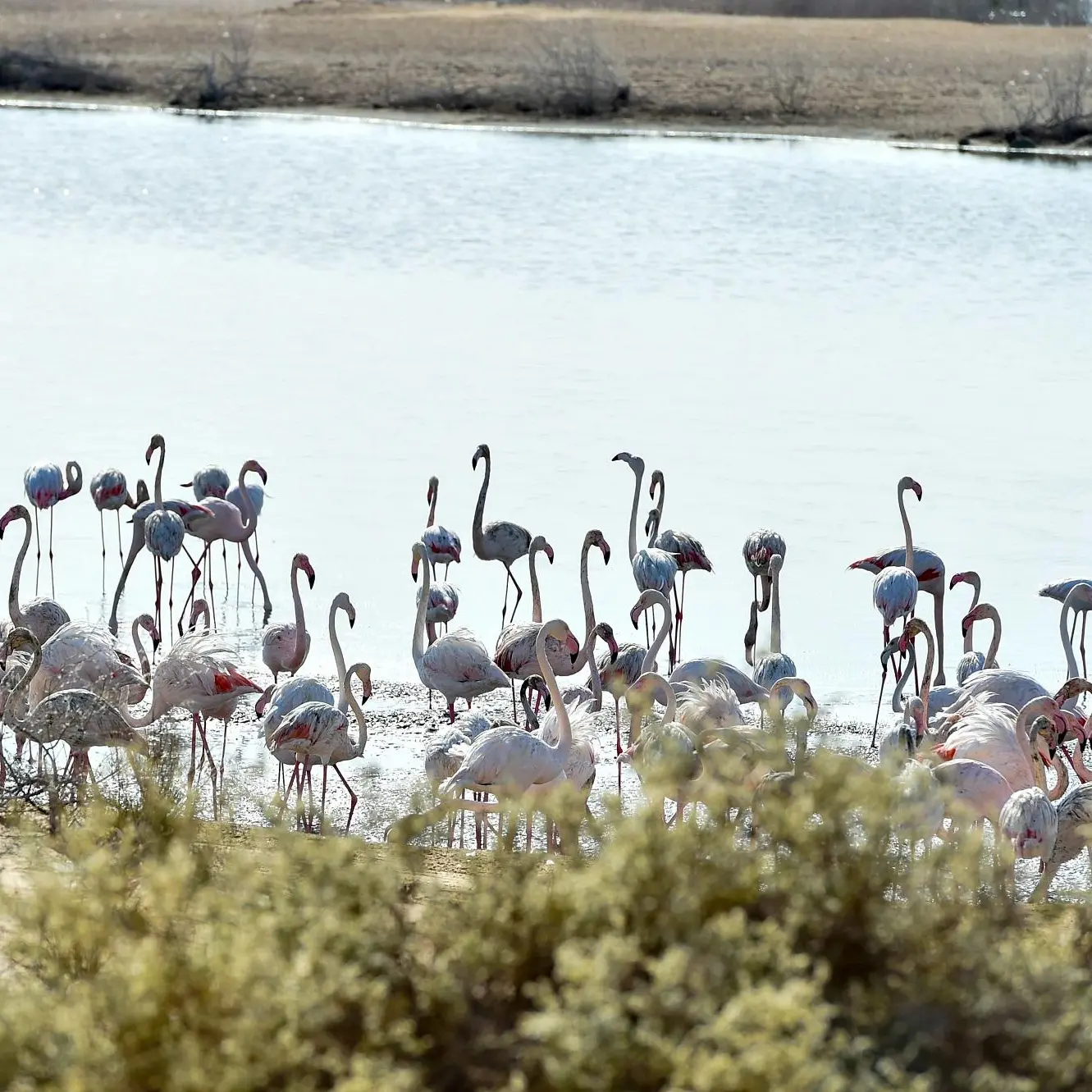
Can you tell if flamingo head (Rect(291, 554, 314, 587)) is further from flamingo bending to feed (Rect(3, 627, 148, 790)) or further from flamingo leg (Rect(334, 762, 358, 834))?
flamingo bending to feed (Rect(3, 627, 148, 790))

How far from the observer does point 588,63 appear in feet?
120

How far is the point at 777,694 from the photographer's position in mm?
6801

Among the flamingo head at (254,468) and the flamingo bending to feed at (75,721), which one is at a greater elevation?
the flamingo head at (254,468)

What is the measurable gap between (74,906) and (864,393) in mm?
12789

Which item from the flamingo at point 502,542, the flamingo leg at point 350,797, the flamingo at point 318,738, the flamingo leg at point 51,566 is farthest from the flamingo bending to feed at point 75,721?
the flamingo at point 502,542

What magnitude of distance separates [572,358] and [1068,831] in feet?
36.7

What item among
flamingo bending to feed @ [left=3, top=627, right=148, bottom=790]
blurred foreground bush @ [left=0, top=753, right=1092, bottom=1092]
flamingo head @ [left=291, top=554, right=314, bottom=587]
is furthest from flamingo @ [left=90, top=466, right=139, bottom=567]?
blurred foreground bush @ [left=0, top=753, right=1092, bottom=1092]

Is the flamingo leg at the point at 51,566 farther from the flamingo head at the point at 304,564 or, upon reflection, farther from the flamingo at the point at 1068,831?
the flamingo at the point at 1068,831

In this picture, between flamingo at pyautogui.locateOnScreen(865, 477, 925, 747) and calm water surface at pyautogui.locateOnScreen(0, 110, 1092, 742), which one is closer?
flamingo at pyautogui.locateOnScreen(865, 477, 925, 747)

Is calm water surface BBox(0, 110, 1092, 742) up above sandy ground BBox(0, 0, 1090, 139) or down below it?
below

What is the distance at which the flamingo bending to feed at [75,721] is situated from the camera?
576cm

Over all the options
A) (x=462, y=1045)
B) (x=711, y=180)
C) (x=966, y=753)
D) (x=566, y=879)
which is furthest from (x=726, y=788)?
(x=711, y=180)

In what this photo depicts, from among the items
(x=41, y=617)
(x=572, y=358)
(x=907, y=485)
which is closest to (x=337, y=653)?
(x=41, y=617)

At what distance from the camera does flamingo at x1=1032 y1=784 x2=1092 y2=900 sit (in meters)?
5.75
